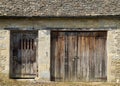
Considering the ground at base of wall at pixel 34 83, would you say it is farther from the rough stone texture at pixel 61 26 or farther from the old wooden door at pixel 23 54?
the old wooden door at pixel 23 54

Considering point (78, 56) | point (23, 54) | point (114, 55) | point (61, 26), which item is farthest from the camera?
point (23, 54)

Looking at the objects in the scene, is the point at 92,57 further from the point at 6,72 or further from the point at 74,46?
the point at 6,72

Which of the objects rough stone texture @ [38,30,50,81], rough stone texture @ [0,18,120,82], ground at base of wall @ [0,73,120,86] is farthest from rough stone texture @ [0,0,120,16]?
ground at base of wall @ [0,73,120,86]

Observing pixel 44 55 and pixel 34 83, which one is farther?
pixel 44 55

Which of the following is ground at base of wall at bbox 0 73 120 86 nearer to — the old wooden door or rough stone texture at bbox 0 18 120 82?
rough stone texture at bbox 0 18 120 82

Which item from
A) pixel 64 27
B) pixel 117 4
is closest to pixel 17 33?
pixel 64 27

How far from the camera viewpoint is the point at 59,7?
19.2m

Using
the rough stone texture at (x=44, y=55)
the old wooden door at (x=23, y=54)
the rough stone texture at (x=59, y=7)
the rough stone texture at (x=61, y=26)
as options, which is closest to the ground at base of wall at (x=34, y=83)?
the rough stone texture at (x=61, y=26)

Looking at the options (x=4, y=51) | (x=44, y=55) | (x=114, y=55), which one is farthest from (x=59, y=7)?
(x=114, y=55)

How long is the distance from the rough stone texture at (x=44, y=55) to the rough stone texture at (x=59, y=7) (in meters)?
1.02

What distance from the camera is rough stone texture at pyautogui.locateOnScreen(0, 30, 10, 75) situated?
751 inches

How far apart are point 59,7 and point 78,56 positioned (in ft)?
8.37

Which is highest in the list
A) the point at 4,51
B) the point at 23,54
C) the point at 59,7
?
the point at 59,7

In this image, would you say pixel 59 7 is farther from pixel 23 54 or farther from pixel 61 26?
pixel 23 54
